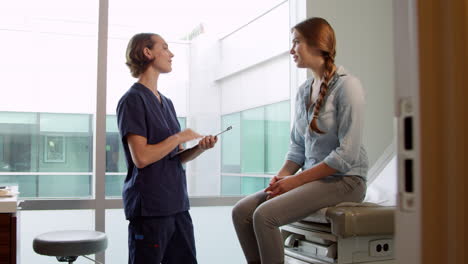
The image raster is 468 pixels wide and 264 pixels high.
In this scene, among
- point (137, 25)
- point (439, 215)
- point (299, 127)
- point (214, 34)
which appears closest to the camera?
point (439, 215)

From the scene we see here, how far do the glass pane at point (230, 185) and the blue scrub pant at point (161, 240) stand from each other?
120 centimetres

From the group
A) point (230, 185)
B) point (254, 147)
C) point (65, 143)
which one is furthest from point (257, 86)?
point (65, 143)

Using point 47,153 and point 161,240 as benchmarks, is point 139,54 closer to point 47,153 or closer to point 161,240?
point 161,240

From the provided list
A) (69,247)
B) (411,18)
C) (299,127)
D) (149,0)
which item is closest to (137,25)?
(149,0)

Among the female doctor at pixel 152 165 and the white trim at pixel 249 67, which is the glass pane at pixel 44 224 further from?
the white trim at pixel 249 67

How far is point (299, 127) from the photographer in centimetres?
222

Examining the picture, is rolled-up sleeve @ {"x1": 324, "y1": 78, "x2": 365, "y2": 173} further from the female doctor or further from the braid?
the female doctor

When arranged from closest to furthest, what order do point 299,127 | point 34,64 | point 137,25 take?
1. point 299,127
2. point 34,64
3. point 137,25

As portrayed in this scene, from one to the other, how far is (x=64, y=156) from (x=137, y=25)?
0.93 metres

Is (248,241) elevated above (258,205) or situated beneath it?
situated beneath

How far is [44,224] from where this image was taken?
9.13ft

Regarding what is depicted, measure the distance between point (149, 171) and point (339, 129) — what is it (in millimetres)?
785

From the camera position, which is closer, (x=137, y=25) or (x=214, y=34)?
(x=137, y=25)

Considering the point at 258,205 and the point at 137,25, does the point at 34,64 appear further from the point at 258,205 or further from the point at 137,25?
the point at 258,205
